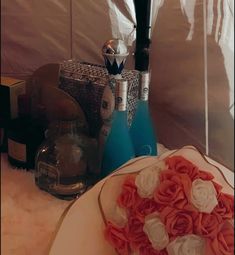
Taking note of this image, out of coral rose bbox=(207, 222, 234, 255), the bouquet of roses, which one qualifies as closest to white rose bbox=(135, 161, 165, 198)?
the bouquet of roses

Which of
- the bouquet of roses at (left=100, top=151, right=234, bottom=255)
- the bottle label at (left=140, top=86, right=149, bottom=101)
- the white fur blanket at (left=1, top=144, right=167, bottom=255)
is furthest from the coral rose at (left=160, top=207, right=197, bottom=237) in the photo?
the bottle label at (left=140, top=86, right=149, bottom=101)

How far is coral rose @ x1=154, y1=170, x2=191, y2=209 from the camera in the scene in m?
0.48

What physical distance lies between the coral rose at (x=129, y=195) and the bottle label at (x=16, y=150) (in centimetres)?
18

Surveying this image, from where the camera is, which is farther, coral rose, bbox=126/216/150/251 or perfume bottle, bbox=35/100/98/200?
perfume bottle, bbox=35/100/98/200

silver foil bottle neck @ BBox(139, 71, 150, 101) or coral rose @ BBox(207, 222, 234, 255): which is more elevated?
silver foil bottle neck @ BBox(139, 71, 150, 101)

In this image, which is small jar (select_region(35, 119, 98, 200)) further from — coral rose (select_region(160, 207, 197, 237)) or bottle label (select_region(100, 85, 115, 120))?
coral rose (select_region(160, 207, 197, 237))

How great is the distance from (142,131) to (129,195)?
0.18 meters

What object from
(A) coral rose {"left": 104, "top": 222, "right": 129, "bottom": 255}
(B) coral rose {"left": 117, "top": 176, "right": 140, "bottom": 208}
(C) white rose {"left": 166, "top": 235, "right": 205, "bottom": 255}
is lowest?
(A) coral rose {"left": 104, "top": 222, "right": 129, "bottom": 255}

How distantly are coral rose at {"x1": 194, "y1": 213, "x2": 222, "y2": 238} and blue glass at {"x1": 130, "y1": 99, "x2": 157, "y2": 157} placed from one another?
0.19m

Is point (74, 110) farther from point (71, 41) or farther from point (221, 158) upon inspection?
point (221, 158)

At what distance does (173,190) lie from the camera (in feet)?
1.61

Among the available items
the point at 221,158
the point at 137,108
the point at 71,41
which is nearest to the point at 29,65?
the point at 71,41

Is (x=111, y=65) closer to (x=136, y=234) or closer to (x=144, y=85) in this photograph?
(x=144, y=85)

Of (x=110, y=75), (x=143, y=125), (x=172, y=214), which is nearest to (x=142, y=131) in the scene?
(x=143, y=125)
